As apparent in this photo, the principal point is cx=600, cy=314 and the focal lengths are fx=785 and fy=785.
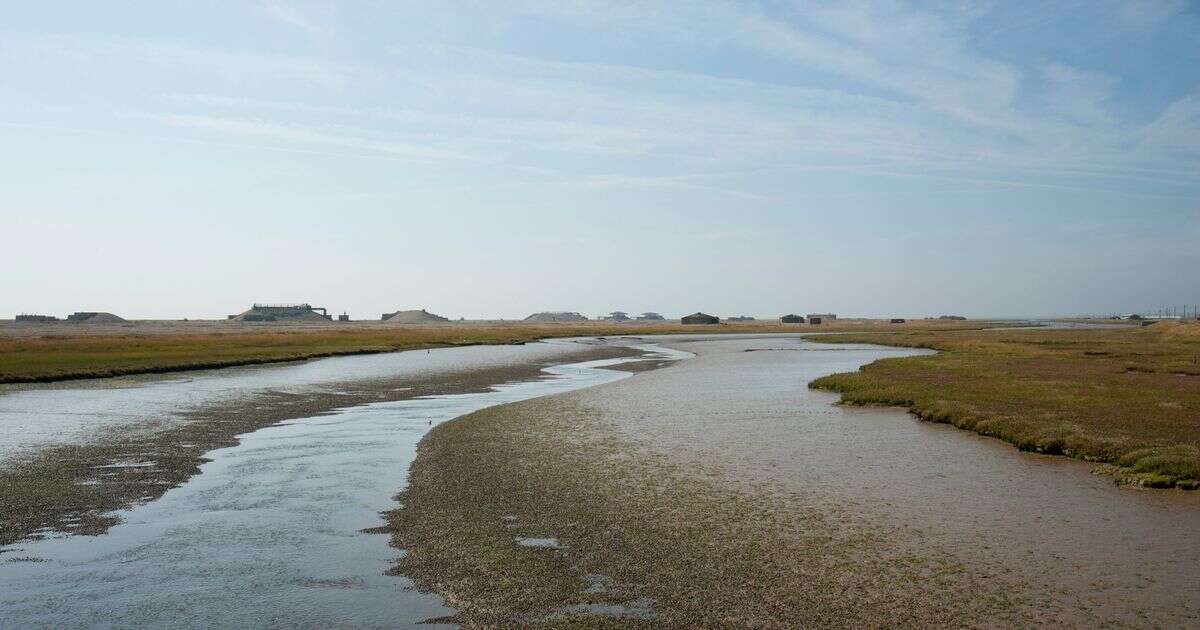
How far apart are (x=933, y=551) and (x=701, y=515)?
413 centimetres

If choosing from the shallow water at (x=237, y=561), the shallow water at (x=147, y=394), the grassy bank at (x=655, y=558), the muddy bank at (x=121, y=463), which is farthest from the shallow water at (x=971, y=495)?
the shallow water at (x=147, y=394)

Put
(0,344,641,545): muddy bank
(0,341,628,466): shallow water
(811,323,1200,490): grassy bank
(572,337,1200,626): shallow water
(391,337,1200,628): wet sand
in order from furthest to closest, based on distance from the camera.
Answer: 1. (0,341,628,466): shallow water
2. (811,323,1200,490): grassy bank
3. (0,344,641,545): muddy bank
4. (572,337,1200,626): shallow water
5. (391,337,1200,628): wet sand

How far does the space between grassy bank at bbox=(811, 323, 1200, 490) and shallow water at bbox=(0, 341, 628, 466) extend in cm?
2731

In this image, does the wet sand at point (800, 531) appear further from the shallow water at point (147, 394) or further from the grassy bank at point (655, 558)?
the shallow water at point (147, 394)

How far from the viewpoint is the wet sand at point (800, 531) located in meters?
10.2

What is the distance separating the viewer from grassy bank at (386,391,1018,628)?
32.6 feet

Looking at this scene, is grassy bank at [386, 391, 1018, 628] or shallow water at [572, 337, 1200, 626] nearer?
grassy bank at [386, 391, 1018, 628]

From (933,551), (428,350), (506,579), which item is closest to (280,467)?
(506,579)

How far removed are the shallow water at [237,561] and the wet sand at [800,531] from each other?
0.91 m

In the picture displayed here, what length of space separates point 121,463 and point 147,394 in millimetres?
19375

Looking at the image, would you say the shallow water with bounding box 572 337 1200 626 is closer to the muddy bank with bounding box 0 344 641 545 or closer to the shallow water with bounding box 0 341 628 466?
the muddy bank with bounding box 0 344 641 545

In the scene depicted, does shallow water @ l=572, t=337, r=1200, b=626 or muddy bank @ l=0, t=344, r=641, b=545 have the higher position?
muddy bank @ l=0, t=344, r=641, b=545

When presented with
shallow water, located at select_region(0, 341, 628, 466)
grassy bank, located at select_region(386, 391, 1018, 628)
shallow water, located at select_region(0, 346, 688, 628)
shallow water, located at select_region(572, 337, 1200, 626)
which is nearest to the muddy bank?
shallow water, located at select_region(0, 346, 688, 628)

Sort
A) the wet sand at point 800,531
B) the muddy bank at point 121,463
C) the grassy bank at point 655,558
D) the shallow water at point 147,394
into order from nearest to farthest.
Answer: the grassy bank at point 655,558, the wet sand at point 800,531, the muddy bank at point 121,463, the shallow water at point 147,394
